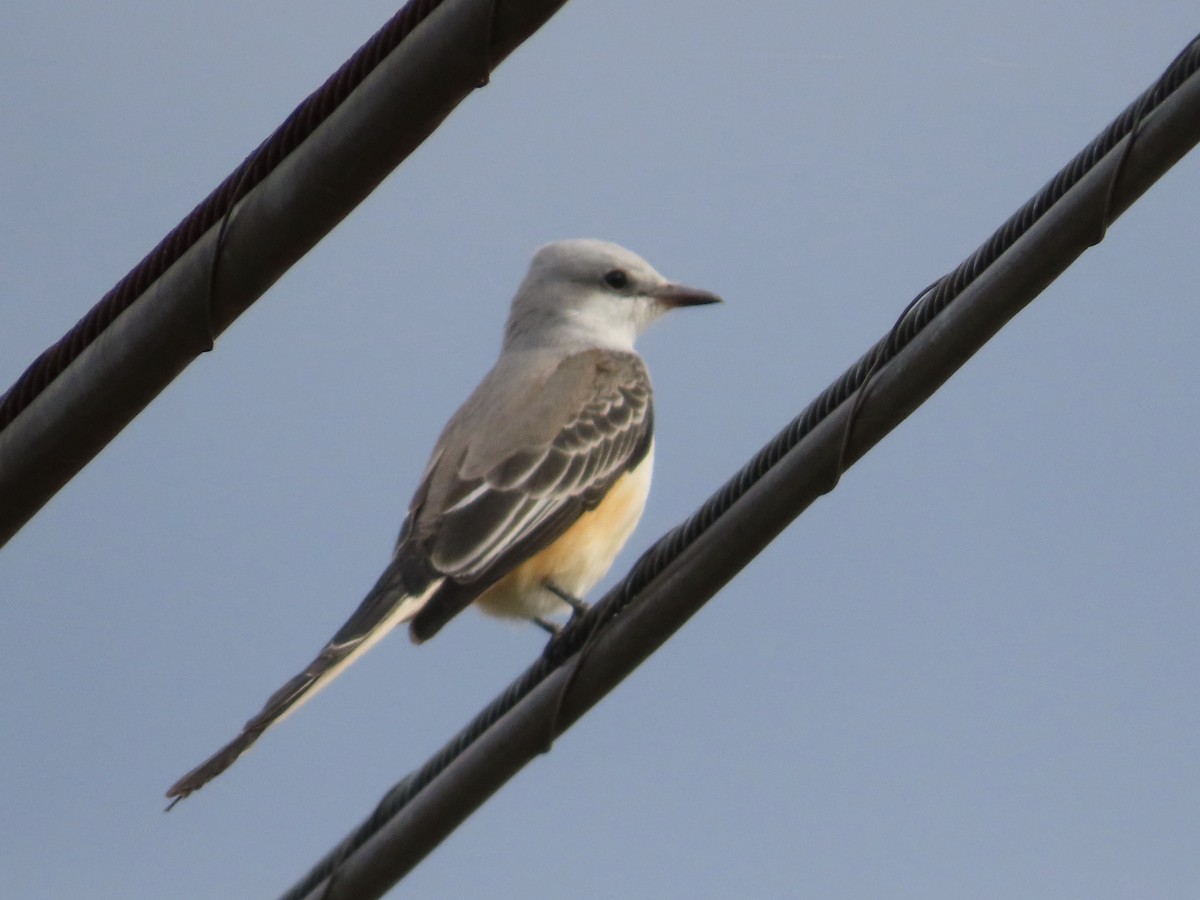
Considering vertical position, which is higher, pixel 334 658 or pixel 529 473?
pixel 529 473

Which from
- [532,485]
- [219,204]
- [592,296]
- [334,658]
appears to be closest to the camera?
[219,204]

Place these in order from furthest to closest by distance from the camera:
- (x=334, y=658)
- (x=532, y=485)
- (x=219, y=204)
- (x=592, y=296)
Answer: (x=592, y=296), (x=532, y=485), (x=334, y=658), (x=219, y=204)

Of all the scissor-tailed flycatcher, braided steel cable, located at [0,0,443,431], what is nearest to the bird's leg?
the scissor-tailed flycatcher

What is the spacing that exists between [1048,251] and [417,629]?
9.16 feet

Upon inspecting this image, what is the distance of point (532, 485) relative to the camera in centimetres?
672

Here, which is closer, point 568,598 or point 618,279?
point 568,598

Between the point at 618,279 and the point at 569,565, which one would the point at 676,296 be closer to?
the point at 618,279

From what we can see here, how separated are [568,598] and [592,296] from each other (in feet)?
7.07

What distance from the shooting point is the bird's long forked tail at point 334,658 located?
4.55 m

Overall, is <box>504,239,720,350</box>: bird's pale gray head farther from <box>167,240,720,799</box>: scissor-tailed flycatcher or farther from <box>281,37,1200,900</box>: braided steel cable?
<box>281,37,1200,900</box>: braided steel cable

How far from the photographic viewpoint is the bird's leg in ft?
22.1

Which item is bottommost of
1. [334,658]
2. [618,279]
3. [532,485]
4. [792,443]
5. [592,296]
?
[334,658]

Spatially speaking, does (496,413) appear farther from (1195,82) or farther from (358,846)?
(1195,82)

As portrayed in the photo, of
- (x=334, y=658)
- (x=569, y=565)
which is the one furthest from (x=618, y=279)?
(x=334, y=658)
